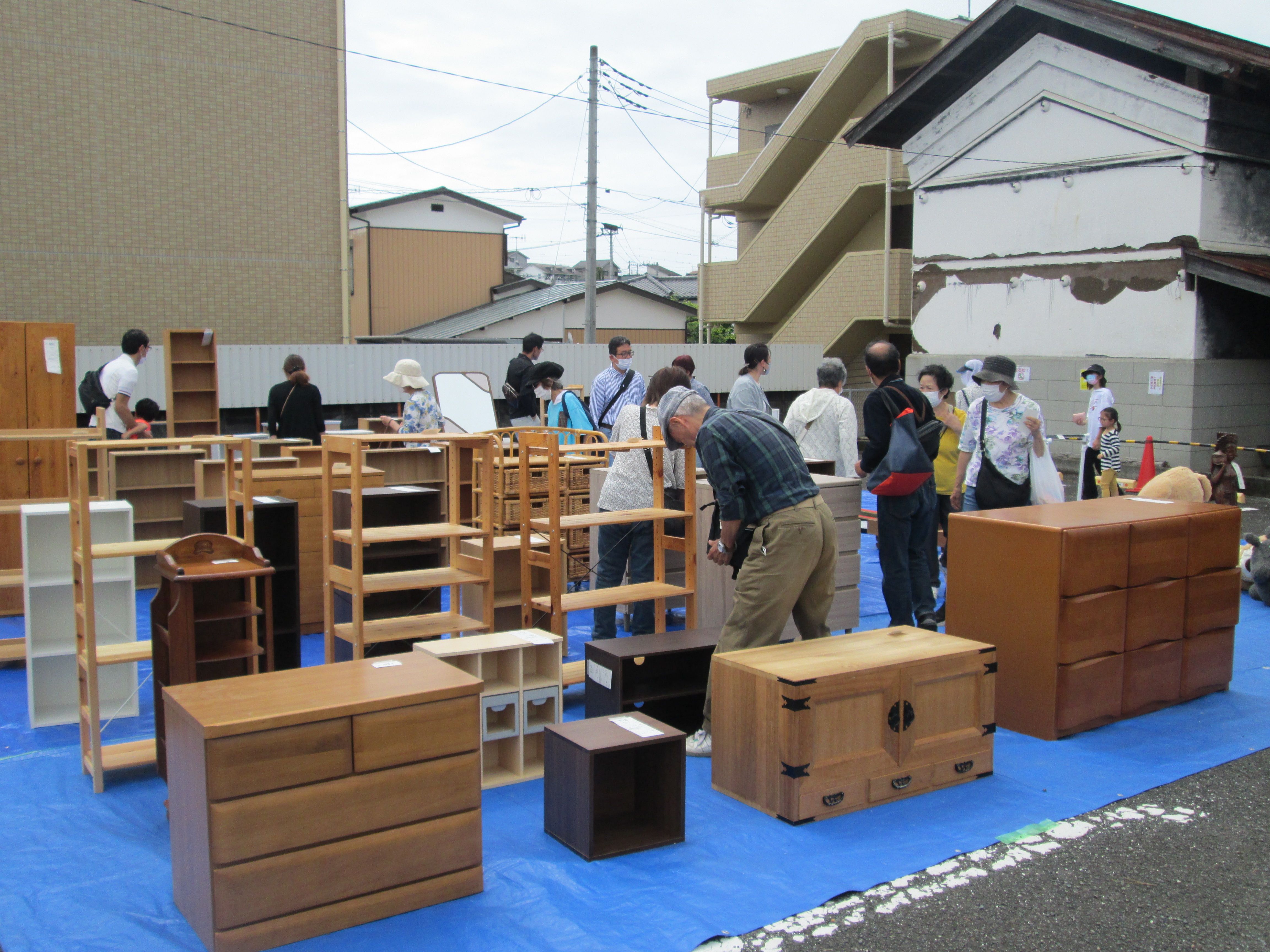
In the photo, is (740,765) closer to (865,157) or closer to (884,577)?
(884,577)

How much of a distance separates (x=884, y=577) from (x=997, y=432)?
1.37 m

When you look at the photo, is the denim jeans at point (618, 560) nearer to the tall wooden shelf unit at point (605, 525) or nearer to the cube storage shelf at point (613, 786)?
the tall wooden shelf unit at point (605, 525)

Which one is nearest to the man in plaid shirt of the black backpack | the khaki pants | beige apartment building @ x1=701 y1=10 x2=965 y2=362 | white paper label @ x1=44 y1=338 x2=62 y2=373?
the khaki pants

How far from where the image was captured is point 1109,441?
11211 millimetres

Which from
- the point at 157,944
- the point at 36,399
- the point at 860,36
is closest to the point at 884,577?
the point at 157,944

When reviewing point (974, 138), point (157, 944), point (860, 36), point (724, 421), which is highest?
point (860, 36)

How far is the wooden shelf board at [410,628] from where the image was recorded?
514cm

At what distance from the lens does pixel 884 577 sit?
6277 millimetres

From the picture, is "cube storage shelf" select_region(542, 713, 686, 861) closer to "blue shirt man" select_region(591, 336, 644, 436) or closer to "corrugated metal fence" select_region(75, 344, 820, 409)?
"blue shirt man" select_region(591, 336, 644, 436)

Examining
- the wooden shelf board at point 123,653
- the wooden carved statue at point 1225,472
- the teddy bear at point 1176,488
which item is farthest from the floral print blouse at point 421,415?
the wooden carved statue at point 1225,472

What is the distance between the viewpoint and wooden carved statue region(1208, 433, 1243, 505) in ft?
37.0

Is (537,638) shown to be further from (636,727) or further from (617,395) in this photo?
(617,395)

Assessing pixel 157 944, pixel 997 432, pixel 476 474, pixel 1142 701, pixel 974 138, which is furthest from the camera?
pixel 974 138

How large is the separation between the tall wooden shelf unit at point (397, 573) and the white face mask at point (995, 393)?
3490mm
